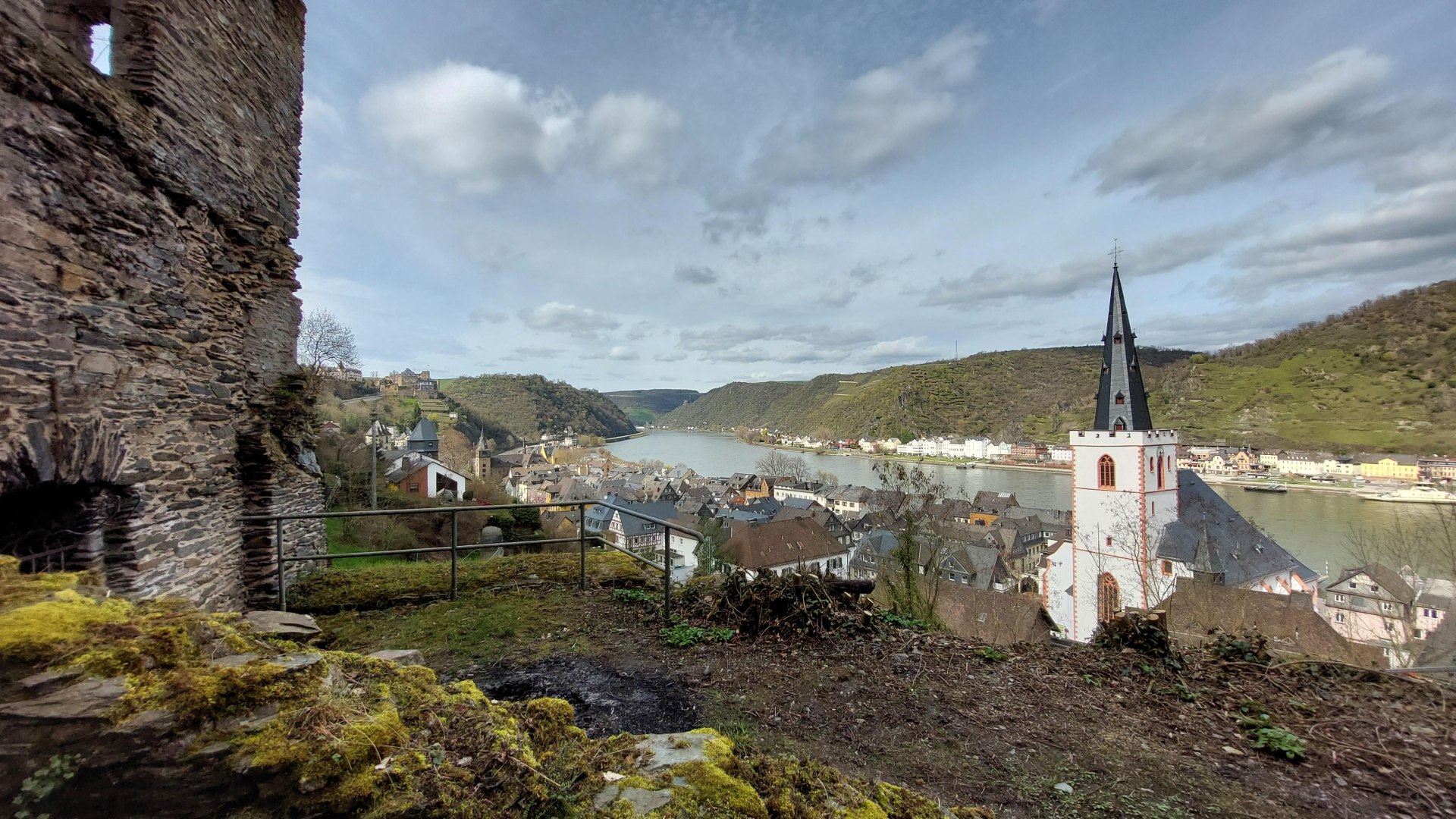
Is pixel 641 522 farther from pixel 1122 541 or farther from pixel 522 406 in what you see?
pixel 522 406

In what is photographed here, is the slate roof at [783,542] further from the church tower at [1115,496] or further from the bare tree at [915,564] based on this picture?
the bare tree at [915,564]

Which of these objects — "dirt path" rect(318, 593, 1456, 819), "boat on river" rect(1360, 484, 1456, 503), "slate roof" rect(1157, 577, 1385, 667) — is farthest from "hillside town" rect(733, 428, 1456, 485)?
"dirt path" rect(318, 593, 1456, 819)

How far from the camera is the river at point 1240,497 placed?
24.5 m

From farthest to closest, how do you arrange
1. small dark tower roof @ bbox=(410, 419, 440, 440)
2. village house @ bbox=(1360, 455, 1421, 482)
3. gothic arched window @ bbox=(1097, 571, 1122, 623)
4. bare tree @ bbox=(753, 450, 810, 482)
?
1. bare tree @ bbox=(753, 450, 810, 482)
2. village house @ bbox=(1360, 455, 1421, 482)
3. small dark tower roof @ bbox=(410, 419, 440, 440)
4. gothic arched window @ bbox=(1097, 571, 1122, 623)

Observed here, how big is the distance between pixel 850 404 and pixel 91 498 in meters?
117

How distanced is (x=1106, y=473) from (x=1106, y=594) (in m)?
4.44

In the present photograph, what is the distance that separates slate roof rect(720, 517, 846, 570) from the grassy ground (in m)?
19.4

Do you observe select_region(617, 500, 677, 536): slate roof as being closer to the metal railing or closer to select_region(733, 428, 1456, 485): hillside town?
the metal railing

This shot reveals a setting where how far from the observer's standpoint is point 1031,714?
297cm

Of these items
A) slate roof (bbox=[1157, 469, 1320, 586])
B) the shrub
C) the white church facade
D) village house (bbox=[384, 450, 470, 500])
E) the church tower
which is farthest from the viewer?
village house (bbox=[384, 450, 470, 500])

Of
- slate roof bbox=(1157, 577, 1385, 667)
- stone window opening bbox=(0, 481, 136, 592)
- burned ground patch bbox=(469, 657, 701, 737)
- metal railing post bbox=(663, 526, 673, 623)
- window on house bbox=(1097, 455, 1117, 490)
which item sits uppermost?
stone window opening bbox=(0, 481, 136, 592)

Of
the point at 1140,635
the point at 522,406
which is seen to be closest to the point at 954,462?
the point at 522,406

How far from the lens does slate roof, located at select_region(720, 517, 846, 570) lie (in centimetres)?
2423

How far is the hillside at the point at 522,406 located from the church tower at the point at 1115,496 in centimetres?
6523
